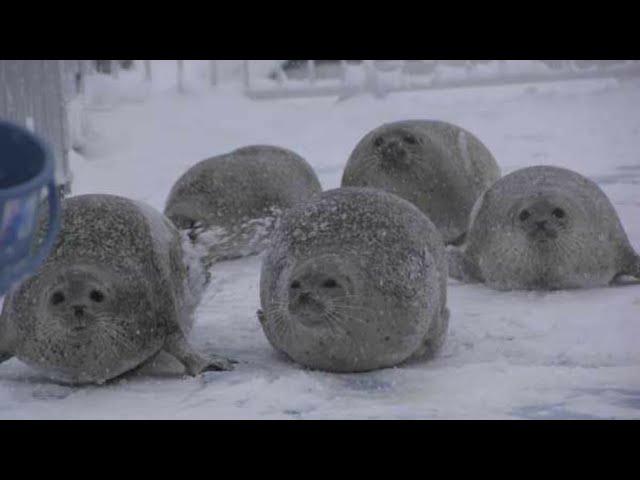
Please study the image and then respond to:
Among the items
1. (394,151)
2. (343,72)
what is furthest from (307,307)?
(343,72)

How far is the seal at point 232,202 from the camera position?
7133 mm

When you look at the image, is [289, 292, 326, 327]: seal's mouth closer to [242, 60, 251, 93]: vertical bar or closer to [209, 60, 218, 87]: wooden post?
[209, 60, 218, 87]: wooden post

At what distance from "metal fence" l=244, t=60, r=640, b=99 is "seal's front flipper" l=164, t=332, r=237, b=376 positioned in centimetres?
898

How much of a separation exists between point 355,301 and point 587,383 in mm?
836

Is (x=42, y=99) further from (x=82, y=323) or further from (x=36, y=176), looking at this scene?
(x=36, y=176)

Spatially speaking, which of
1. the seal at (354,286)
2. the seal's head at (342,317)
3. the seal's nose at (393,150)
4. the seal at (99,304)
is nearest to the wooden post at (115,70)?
the seal's nose at (393,150)

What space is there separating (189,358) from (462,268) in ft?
7.07

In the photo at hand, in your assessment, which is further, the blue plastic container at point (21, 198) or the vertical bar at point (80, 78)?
the vertical bar at point (80, 78)

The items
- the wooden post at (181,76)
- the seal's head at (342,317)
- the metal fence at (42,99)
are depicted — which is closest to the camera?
the seal's head at (342,317)

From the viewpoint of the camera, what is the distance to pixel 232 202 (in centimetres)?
721

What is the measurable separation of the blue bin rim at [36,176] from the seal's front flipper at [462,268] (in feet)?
12.5

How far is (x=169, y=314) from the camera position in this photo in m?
4.64

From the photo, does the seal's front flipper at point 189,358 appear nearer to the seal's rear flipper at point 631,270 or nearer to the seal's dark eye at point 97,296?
the seal's dark eye at point 97,296

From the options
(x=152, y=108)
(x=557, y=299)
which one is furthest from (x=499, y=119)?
(x=557, y=299)
